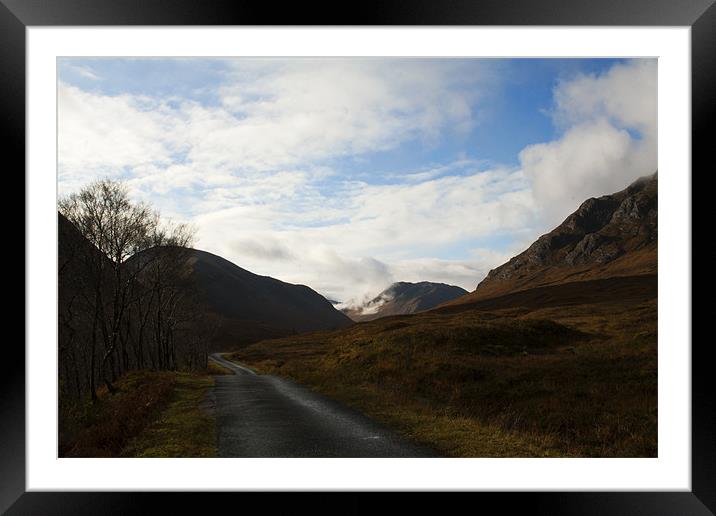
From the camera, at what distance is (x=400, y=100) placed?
18.1 metres

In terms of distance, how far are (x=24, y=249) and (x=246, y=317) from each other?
307 feet

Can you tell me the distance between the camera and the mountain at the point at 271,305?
82.0 meters

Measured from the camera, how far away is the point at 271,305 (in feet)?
369

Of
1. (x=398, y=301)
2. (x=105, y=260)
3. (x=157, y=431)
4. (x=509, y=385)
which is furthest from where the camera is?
(x=398, y=301)

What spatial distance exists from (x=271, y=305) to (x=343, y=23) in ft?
359

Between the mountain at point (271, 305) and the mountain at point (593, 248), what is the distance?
3832 cm

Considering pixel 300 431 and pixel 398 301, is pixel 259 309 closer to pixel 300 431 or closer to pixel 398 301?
pixel 398 301

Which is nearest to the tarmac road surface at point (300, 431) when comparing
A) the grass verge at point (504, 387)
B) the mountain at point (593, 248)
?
the grass verge at point (504, 387)

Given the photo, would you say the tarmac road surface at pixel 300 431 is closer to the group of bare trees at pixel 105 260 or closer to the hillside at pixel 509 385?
the hillside at pixel 509 385

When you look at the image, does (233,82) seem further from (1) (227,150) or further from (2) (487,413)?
(2) (487,413)

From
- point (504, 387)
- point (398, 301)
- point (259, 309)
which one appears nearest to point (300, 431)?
point (504, 387)

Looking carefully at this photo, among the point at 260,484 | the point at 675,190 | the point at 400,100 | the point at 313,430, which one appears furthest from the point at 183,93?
the point at 675,190

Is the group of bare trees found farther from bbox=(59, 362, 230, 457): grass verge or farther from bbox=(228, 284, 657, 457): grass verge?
bbox=(228, 284, 657, 457): grass verge

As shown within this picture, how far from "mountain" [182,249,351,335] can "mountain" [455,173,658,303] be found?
126 ft
